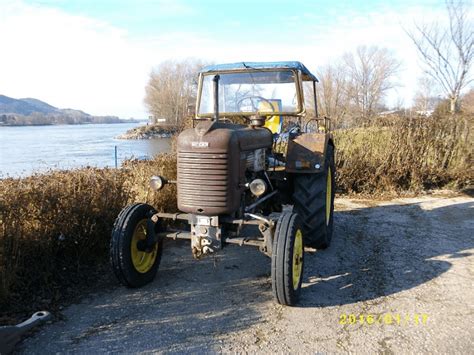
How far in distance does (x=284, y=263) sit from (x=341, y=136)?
7.06 meters

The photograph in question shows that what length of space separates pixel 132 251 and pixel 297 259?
5.10 ft

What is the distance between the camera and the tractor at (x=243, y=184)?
3.51m

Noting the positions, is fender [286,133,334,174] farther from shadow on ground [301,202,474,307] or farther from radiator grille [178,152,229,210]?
radiator grille [178,152,229,210]

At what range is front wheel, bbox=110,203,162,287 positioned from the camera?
3.70m

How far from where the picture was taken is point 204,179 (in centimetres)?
354

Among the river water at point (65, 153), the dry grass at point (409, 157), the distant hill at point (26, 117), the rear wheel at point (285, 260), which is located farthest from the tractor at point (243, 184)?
the distant hill at point (26, 117)

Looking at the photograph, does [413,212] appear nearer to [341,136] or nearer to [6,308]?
[341,136]

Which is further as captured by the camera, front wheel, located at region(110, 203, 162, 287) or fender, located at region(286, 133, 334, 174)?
fender, located at region(286, 133, 334, 174)

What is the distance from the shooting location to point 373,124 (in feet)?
31.8

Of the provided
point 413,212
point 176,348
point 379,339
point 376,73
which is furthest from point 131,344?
point 376,73

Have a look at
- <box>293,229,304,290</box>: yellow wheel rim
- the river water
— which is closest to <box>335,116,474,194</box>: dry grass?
the river water
